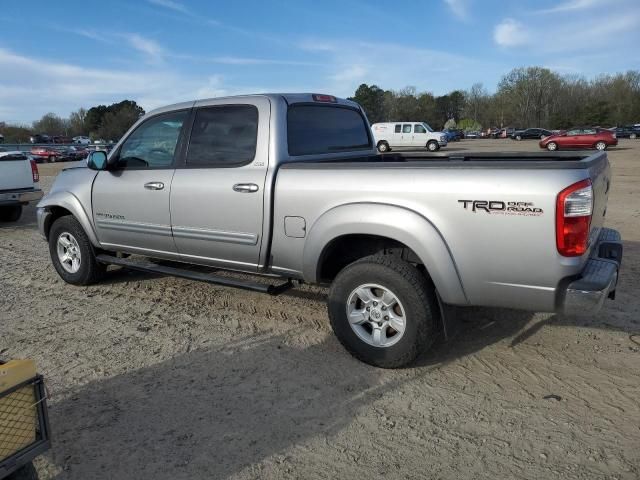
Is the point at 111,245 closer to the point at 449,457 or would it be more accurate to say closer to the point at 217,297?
the point at 217,297

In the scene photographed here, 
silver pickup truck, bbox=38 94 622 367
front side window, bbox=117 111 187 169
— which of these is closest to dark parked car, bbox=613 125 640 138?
silver pickup truck, bbox=38 94 622 367

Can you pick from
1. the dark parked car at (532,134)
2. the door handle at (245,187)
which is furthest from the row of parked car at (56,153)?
the dark parked car at (532,134)

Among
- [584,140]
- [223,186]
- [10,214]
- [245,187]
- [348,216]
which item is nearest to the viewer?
[348,216]

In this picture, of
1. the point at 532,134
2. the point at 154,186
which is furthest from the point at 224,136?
the point at 532,134

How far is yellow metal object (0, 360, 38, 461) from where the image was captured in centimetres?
235

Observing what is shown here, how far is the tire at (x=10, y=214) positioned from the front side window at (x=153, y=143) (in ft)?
21.6

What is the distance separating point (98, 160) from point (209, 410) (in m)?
2.98

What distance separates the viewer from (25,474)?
8.18 feet

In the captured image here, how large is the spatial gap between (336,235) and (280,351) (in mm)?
1052

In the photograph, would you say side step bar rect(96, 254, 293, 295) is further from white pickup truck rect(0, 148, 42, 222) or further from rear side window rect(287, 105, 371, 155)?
white pickup truck rect(0, 148, 42, 222)

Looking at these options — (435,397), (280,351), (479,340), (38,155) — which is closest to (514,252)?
(435,397)

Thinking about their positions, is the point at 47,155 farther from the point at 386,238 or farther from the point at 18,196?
the point at 386,238

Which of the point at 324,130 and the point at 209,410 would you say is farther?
the point at 324,130

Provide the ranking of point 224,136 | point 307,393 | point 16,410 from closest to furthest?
point 16,410 → point 307,393 → point 224,136
